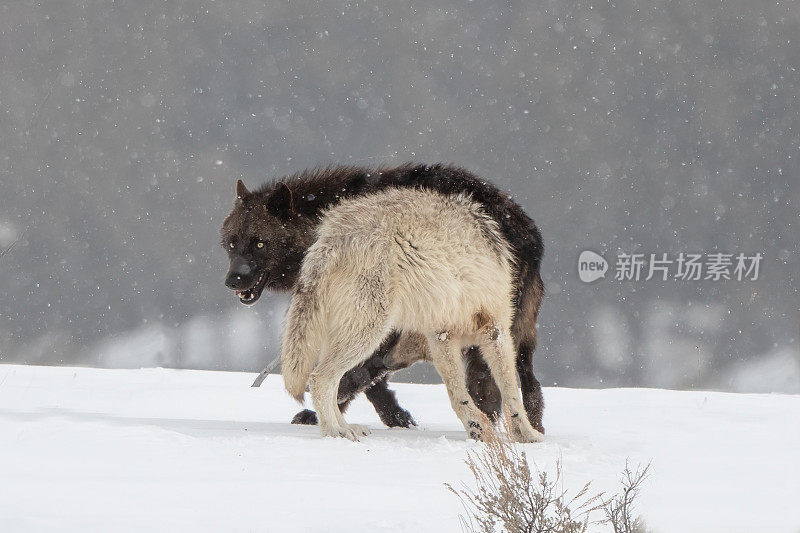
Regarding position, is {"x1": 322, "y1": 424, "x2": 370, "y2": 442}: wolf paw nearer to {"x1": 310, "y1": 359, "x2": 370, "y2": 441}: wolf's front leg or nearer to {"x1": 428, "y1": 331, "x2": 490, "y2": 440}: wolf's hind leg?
{"x1": 310, "y1": 359, "x2": 370, "y2": 441}: wolf's front leg

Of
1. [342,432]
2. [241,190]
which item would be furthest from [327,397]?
[241,190]

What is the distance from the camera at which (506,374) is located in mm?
5250

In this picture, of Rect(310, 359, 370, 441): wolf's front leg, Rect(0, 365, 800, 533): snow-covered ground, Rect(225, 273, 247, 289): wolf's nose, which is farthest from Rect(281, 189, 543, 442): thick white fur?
Rect(225, 273, 247, 289): wolf's nose

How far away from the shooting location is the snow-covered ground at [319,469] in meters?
2.89

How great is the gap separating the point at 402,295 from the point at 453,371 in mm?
785

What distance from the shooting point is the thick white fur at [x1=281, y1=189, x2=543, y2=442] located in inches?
192

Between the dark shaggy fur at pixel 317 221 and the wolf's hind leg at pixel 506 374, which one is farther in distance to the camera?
the dark shaggy fur at pixel 317 221

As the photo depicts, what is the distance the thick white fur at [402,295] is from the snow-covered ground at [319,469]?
15.1 inches

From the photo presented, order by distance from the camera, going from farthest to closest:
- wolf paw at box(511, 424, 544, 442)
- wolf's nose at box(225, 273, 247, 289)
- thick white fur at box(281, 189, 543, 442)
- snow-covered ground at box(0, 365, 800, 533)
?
wolf's nose at box(225, 273, 247, 289) → wolf paw at box(511, 424, 544, 442) → thick white fur at box(281, 189, 543, 442) → snow-covered ground at box(0, 365, 800, 533)

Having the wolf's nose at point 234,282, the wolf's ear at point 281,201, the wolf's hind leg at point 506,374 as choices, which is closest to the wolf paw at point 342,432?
the wolf's hind leg at point 506,374

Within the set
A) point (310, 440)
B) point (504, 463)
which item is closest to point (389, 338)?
point (310, 440)

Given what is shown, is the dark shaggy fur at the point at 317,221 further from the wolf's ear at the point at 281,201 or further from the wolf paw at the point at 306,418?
the wolf paw at the point at 306,418

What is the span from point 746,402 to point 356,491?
18.1 ft

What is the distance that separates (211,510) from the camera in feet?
9.52
